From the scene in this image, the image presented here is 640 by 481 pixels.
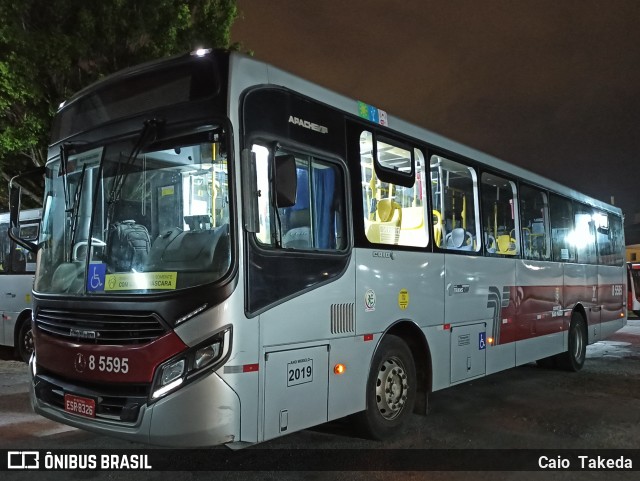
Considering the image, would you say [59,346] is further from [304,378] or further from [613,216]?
[613,216]

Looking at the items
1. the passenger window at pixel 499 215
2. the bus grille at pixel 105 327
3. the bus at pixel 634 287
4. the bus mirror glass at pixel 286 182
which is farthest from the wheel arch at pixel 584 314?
the bus at pixel 634 287

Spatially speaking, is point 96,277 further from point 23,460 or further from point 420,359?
point 420,359

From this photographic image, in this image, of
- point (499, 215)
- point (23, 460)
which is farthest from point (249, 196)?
point (499, 215)

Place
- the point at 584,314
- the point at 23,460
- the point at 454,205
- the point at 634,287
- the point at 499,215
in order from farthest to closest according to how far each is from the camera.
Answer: the point at 634,287 < the point at 584,314 < the point at 499,215 < the point at 454,205 < the point at 23,460

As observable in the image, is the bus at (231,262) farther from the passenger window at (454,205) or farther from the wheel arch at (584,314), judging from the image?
the wheel arch at (584,314)

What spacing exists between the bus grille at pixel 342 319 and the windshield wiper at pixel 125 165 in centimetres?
203

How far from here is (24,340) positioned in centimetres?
1107

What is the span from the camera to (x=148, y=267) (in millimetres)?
4320

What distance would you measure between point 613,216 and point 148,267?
12324 millimetres

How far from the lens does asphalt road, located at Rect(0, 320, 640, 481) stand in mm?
4941

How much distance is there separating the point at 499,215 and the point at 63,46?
961 cm

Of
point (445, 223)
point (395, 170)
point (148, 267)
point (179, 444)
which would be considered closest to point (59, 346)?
point (148, 267)

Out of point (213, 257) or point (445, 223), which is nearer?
point (213, 257)

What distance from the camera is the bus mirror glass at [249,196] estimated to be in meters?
4.20
